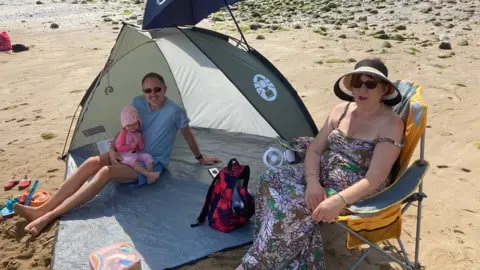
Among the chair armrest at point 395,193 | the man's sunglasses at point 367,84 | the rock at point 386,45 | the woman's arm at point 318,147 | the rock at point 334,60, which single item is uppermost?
the man's sunglasses at point 367,84

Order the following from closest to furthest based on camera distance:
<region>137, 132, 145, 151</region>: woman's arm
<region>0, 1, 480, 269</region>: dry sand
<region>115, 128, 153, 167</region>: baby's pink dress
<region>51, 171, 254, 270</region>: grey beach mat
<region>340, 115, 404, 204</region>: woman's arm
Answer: <region>340, 115, 404, 204</region>: woman's arm, <region>51, 171, 254, 270</region>: grey beach mat, <region>0, 1, 480, 269</region>: dry sand, <region>115, 128, 153, 167</region>: baby's pink dress, <region>137, 132, 145, 151</region>: woman's arm

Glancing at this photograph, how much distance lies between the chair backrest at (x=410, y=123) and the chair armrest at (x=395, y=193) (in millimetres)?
95

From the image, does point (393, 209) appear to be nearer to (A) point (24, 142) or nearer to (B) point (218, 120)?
(B) point (218, 120)

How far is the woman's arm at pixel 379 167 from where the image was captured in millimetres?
2684

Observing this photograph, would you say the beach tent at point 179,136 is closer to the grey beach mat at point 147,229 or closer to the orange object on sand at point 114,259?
the grey beach mat at point 147,229

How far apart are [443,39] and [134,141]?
6709mm

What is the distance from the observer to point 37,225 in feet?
11.3

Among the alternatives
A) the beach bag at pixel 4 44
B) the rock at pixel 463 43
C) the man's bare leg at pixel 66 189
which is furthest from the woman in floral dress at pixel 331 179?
the beach bag at pixel 4 44

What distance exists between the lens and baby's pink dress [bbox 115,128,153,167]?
3900mm

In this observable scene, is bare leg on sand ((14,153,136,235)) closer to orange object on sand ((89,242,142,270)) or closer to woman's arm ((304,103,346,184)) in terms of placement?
orange object on sand ((89,242,142,270))

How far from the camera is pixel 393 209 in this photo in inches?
105

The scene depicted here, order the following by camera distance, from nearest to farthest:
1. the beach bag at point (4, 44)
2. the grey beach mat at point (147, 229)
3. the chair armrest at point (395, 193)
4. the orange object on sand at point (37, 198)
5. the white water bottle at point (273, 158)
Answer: the chair armrest at point (395, 193) < the grey beach mat at point (147, 229) < the orange object on sand at point (37, 198) < the white water bottle at point (273, 158) < the beach bag at point (4, 44)

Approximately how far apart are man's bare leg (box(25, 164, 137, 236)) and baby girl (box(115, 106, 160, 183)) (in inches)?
4.0

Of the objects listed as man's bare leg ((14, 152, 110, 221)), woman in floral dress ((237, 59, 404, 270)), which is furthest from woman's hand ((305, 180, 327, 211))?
man's bare leg ((14, 152, 110, 221))
